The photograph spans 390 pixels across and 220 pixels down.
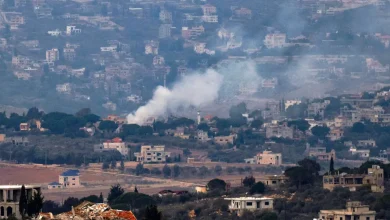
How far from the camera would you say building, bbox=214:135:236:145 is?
121375mm

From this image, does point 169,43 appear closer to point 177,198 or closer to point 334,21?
point 334,21

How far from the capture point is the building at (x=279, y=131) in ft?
409

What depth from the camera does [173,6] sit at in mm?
190750

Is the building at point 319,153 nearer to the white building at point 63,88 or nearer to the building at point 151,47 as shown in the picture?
the white building at point 63,88

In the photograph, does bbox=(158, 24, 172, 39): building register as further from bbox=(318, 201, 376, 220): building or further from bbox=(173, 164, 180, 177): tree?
bbox=(318, 201, 376, 220): building

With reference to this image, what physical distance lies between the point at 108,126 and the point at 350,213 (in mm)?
62658

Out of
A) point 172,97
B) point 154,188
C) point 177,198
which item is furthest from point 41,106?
point 177,198

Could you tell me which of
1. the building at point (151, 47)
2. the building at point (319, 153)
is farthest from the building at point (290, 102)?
the building at point (151, 47)

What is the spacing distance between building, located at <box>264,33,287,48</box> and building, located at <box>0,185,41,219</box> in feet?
412

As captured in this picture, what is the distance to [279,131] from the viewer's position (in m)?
126

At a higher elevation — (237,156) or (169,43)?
(169,43)

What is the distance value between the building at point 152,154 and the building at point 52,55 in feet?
173

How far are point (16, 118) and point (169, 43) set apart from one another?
5302 centimetres

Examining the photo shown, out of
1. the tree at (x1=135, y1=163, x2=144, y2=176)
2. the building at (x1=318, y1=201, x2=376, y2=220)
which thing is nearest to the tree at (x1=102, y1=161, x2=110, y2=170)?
the tree at (x1=135, y1=163, x2=144, y2=176)
